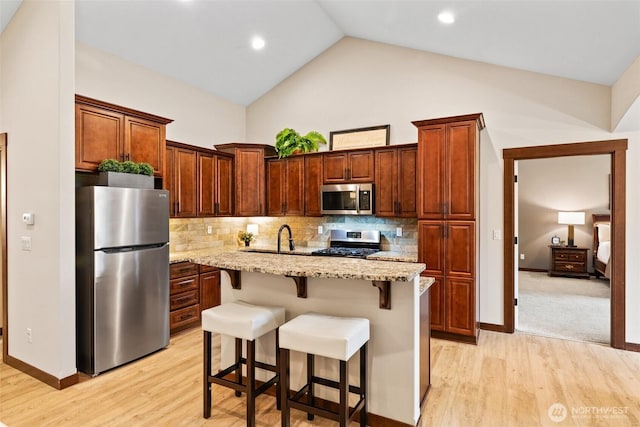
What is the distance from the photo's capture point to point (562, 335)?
4047 mm

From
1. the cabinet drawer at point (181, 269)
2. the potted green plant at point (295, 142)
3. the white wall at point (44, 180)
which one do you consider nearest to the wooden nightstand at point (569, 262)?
the potted green plant at point (295, 142)

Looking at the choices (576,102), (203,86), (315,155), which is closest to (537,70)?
(576,102)

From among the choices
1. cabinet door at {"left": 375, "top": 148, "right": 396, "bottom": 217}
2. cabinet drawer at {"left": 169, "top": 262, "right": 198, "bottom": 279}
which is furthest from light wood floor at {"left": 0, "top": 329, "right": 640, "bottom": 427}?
cabinet door at {"left": 375, "top": 148, "right": 396, "bottom": 217}

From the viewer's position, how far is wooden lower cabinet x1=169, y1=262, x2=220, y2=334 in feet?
13.0

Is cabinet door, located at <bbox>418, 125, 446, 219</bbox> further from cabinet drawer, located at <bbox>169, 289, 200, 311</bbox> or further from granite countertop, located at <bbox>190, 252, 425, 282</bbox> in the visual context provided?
cabinet drawer, located at <bbox>169, 289, 200, 311</bbox>

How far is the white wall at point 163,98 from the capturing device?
3836mm

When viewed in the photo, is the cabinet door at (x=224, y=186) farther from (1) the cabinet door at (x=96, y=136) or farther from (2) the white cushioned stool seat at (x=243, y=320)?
(2) the white cushioned stool seat at (x=243, y=320)

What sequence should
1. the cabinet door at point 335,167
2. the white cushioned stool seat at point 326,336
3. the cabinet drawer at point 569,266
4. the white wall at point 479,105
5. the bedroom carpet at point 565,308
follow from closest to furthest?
the white cushioned stool seat at point 326,336, the white wall at point 479,105, the bedroom carpet at point 565,308, the cabinet door at point 335,167, the cabinet drawer at point 569,266

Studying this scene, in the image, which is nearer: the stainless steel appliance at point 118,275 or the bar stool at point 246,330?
the bar stool at point 246,330

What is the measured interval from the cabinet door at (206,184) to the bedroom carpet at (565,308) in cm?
423

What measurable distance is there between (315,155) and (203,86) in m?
1.91

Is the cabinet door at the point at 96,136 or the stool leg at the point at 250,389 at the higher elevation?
the cabinet door at the point at 96,136

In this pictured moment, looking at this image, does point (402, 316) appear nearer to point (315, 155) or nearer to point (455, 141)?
point (455, 141)

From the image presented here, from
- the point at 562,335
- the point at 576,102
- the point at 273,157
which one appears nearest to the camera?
the point at 576,102
